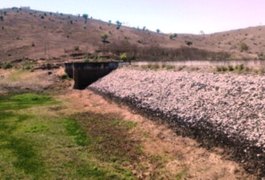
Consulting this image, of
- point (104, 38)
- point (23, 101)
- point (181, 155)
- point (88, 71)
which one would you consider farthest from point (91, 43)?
point (181, 155)

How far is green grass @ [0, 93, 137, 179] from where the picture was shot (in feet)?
73.6

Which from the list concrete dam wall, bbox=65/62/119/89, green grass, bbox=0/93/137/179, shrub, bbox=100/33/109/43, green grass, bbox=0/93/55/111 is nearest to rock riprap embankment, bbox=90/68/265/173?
green grass, bbox=0/93/137/179

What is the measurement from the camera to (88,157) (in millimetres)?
24969

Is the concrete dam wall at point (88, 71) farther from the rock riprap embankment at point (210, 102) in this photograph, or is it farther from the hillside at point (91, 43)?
the hillside at point (91, 43)

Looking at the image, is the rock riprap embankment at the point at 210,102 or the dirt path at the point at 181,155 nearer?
the dirt path at the point at 181,155

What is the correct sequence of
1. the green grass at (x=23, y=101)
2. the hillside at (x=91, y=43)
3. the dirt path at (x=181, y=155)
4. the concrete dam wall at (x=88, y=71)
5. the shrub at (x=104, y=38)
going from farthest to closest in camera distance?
the shrub at (x=104, y=38) → the hillside at (x=91, y=43) → the concrete dam wall at (x=88, y=71) → the green grass at (x=23, y=101) → the dirt path at (x=181, y=155)

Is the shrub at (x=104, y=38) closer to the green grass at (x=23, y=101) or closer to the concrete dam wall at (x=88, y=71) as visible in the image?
the concrete dam wall at (x=88, y=71)

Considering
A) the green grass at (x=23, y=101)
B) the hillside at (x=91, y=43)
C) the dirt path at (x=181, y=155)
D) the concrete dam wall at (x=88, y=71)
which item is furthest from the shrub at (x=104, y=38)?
the dirt path at (x=181, y=155)

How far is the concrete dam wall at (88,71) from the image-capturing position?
59.8 metres

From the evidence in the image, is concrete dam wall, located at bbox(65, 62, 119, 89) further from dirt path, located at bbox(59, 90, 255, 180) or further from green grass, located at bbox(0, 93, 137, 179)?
dirt path, located at bbox(59, 90, 255, 180)

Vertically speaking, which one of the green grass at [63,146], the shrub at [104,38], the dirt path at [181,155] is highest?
the shrub at [104,38]

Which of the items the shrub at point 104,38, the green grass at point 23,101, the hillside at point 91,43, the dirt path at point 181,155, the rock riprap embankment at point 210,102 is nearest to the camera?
the dirt path at point 181,155

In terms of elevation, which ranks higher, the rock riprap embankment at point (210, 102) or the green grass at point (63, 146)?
the rock riprap embankment at point (210, 102)

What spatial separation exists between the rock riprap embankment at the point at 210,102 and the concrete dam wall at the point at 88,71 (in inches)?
643
